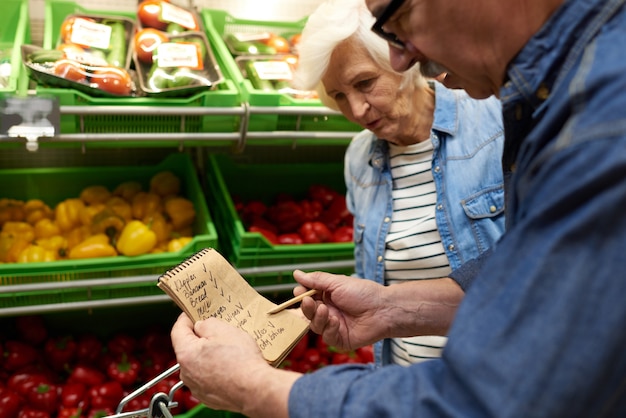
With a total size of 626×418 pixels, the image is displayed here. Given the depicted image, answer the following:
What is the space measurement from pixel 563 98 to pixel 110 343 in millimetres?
2008

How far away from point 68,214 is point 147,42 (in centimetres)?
68

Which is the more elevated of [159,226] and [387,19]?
[387,19]

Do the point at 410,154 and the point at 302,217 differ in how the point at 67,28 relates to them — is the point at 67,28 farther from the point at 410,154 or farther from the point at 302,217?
the point at 410,154

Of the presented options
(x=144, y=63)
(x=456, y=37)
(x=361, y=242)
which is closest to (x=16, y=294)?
(x=144, y=63)

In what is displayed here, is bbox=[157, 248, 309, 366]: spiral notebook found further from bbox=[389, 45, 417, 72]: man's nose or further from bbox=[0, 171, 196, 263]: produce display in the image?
bbox=[0, 171, 196, 263]: produce display

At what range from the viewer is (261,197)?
7.95 ft

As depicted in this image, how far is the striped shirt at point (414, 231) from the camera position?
57.0 inches

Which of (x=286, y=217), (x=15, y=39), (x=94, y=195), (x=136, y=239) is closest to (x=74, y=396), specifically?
(x=136, y=239)

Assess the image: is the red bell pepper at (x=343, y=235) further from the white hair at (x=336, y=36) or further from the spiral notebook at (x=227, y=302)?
the spiral notebook at (x=227, y=302)

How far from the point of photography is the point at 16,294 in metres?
1.60

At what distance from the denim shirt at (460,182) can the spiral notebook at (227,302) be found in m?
0.48

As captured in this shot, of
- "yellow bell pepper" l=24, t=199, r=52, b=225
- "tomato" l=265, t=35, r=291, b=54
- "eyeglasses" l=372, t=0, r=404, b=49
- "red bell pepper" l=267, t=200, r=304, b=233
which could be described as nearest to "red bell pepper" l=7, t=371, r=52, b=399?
"yellow bell pepper" l=24, t=199, r=52, b=225

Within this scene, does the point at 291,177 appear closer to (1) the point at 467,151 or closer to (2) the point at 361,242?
(2) the point at 361,242

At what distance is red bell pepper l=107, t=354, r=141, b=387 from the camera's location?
79.4 inches
